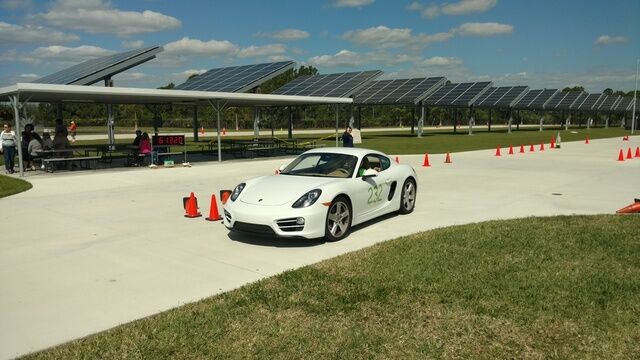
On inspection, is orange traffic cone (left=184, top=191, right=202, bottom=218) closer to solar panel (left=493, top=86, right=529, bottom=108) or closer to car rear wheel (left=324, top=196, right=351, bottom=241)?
car rear wheel (left=324, top=196, right=351, bottom=241)

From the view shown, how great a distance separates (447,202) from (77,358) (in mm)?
8359

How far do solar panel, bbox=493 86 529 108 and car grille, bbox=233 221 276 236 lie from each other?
47032 mm

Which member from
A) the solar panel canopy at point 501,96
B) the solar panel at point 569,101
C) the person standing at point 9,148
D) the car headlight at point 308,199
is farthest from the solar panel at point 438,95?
the car headlight at point 308,199

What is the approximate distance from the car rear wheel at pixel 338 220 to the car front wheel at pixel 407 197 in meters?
1.96

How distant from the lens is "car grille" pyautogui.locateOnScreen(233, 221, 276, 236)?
22.3 feet

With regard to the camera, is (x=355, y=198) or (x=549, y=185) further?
(x=549, y=185)

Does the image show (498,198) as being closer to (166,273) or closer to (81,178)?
(166,273)

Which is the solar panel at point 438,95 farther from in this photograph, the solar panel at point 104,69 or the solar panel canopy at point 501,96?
the solar panel at point 104,69

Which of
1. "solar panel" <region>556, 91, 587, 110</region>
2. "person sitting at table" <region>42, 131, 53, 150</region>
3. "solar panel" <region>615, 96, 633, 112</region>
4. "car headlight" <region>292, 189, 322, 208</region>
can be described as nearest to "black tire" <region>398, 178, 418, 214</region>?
"car headlight" <region>292, 189, 322, 208</region>

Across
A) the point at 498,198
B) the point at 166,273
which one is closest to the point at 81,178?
the point at 166,273

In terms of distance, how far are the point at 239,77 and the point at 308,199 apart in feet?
103

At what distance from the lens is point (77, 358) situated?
3789 millimetres

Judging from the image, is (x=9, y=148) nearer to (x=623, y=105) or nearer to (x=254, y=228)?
(x=254, y=228)

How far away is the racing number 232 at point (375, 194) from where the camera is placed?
26.6 ft
